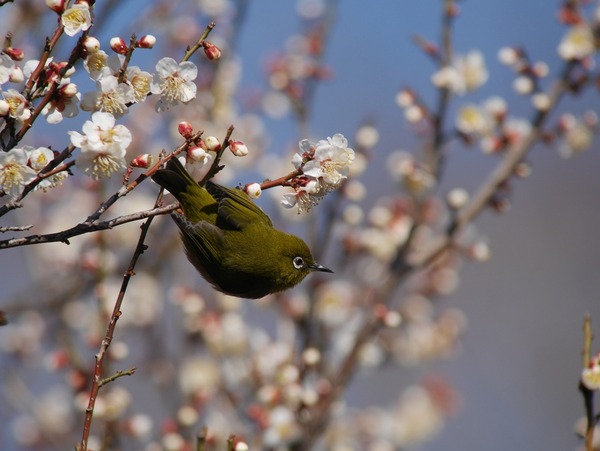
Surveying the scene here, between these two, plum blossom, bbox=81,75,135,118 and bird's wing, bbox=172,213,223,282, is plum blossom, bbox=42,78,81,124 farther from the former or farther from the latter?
→ bird's wing, bbox=172,213,223,282

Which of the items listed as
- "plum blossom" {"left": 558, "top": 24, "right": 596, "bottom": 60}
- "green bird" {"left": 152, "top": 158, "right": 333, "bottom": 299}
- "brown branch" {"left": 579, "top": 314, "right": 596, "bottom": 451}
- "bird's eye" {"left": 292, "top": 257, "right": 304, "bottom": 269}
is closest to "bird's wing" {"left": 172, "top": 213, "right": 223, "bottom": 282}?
"green bird" {"left": 152, "top": 158, "right": 333, "bottom": 299}

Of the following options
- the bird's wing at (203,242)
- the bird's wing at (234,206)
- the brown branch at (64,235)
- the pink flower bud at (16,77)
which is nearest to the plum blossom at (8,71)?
the pink flower bud at (16,77)

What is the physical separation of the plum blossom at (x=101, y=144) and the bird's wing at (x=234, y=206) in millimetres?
1294

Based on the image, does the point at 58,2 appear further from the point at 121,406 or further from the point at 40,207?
the point at 40,207

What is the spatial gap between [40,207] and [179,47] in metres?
2.06

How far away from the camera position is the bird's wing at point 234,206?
3.71 metres

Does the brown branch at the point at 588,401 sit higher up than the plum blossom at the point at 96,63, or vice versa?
Result: the plum blossom at the point at 96,63

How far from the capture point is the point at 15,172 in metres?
2.28

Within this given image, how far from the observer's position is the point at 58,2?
2.37 metres

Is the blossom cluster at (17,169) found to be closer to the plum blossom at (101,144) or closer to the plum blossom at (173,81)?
the plum blossom at (101,144)

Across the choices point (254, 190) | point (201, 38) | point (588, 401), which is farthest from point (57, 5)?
point (588, 401)

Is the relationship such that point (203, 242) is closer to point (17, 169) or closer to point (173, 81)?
point (173, 81)

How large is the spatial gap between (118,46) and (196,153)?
427 mm

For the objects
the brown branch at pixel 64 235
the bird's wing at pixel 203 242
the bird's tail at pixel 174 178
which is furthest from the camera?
the bird's wing at pixel 203 242
